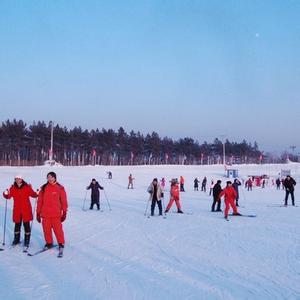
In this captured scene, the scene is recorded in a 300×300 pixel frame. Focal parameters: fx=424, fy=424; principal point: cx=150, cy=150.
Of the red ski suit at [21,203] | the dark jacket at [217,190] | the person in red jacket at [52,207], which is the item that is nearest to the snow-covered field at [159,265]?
the person in red jacket at [52,207]

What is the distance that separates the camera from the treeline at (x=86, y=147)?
96.8 meters

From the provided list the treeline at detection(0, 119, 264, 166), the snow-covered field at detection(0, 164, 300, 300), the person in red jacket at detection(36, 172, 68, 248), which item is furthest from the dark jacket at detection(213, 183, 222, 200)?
the treeline at detection(0, 119, 264, 166)

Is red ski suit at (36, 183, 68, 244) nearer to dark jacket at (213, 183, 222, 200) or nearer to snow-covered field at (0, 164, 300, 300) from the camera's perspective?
snow-covered field at (0, 164, 300, 300)

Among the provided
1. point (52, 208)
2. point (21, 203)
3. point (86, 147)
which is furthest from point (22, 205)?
point (86, 147)

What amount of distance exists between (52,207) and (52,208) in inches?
0.8

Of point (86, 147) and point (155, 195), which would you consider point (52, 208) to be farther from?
point (86, 147)

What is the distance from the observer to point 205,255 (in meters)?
8.40

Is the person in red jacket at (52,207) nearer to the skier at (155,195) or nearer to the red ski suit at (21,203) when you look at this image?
the red ski suit at (21,203)

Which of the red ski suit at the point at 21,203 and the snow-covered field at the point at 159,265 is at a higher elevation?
the red ski suit at the point at 21,203

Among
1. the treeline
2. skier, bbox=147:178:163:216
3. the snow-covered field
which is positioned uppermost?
the treeline

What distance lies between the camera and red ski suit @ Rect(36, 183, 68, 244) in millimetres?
8250

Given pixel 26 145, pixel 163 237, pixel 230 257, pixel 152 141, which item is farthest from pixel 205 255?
pixel 152 141

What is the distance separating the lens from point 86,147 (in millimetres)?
107875

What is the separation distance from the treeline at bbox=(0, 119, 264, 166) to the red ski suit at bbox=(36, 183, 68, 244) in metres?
81.3
